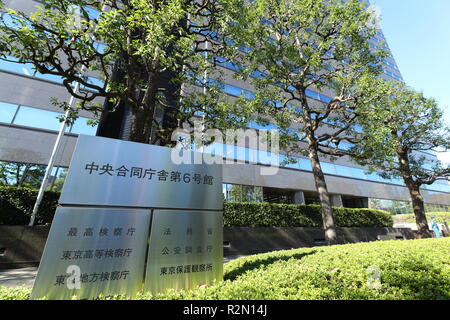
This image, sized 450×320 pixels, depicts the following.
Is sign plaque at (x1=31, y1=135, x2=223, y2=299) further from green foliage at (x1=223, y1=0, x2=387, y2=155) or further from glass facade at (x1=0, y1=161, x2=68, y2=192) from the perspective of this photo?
glass facade at (x1=0, y1=161, x2=68, y2=192)

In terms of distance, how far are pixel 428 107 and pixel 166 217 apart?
A: 1675 cm

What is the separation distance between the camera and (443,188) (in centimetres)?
2906

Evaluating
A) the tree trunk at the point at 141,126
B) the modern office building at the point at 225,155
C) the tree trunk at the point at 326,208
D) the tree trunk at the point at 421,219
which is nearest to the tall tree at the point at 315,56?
the tree trunk at the point at 326,208

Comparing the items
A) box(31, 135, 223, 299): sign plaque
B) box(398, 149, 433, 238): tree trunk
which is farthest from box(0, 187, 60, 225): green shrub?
box(398, 149, 433, 238): tree trunk

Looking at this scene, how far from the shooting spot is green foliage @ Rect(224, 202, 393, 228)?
1066 cm

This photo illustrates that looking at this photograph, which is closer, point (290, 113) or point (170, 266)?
point (170, 266)

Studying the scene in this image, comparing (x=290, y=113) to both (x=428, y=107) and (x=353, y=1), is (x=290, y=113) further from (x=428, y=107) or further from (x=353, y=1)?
(x=428, y=107)

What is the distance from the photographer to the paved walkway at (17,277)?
505cm

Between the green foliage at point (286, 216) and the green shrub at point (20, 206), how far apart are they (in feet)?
25.2

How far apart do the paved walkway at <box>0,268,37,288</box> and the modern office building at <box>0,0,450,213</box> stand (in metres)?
5.37

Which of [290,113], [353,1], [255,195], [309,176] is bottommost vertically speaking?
[255,195]

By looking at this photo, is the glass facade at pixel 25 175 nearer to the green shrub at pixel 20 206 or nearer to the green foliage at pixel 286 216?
the green shrub at pixel 20 206

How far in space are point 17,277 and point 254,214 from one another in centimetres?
937
